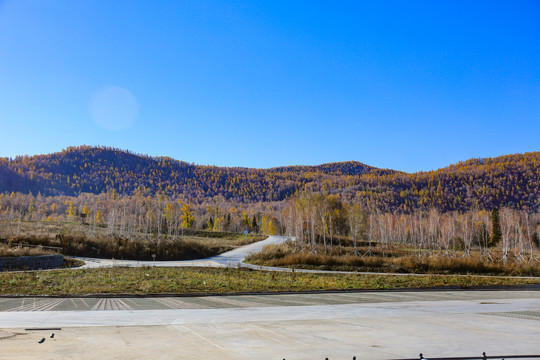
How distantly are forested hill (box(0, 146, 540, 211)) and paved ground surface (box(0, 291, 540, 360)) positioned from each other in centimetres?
10410

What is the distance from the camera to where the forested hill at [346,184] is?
12938 cm

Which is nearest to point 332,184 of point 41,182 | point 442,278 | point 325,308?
point 41,182

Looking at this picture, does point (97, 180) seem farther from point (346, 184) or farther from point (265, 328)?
point (265, 328)

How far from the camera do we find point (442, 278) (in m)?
21.8

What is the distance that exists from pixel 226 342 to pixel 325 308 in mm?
5415

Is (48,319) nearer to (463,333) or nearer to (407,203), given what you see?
(463,333)

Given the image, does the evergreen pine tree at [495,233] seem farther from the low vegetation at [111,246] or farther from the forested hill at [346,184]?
the low vegetation at [111,246]

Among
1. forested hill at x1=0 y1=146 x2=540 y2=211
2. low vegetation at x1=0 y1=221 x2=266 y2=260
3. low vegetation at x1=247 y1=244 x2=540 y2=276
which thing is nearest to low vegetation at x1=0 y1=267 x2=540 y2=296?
low vegetation at x1=247 y1=244 x2=540 y2=276

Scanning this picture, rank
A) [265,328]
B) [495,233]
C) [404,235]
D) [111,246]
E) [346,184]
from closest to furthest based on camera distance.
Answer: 1. [265,328]
2. [111,246]
3. [495,233]
4. [404,235]
5. [346,184]

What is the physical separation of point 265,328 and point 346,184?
165 m

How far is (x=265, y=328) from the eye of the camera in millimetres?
8469

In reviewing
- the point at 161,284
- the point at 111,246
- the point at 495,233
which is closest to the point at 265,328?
the point at 161,284

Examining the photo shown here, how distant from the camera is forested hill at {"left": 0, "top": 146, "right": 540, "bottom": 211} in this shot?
12938cm

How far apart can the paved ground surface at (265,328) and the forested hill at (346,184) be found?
104104 mm
